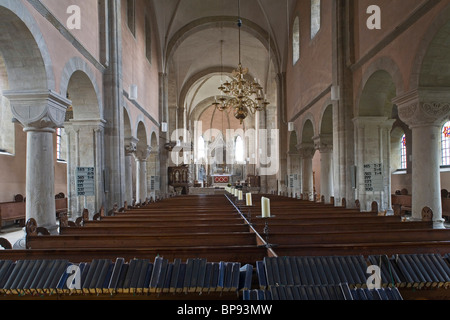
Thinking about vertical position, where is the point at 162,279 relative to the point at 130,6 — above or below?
below

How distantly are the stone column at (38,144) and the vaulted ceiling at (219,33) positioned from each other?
1156cm

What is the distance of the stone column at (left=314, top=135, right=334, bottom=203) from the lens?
12.7 meters

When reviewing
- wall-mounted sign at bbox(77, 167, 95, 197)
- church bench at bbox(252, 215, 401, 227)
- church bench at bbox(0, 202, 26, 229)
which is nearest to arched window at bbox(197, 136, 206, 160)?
church bench at bbox(0, 202, 26, 229)

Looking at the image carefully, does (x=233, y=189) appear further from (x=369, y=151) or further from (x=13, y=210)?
(x=13, y=210)

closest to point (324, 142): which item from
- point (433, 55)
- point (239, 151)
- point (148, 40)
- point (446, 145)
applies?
point (446, 145)

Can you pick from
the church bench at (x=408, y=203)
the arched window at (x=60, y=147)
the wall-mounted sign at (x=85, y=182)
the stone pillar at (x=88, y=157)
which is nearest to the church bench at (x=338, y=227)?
the wall-mounted sign at (x=85, y=182)

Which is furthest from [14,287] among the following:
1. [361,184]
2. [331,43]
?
[331,43]

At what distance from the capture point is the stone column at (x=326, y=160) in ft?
41.6

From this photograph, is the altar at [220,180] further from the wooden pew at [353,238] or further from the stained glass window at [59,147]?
the wooden pew at [353,238]

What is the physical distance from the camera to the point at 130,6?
1285cm

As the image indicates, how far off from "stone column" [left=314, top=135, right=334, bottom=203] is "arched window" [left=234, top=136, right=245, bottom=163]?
77.3 ft

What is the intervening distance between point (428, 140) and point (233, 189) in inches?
282

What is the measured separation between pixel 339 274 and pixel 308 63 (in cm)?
1224

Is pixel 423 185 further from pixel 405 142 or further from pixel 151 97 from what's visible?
pixel 151 97
